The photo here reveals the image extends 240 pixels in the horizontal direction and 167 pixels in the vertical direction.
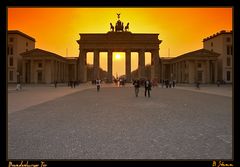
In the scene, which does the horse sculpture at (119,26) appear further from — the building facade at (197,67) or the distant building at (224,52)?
the distant building at (224,52)

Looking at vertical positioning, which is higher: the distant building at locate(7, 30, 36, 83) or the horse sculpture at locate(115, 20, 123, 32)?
the horse sculpture at locate(115, 20, 123, 32)

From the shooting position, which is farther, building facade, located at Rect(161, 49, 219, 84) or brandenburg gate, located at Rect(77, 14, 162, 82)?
brandenburg gate, located at Rect(77, 14, 162, 82)

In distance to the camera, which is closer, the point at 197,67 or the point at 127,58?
the point at 197,67

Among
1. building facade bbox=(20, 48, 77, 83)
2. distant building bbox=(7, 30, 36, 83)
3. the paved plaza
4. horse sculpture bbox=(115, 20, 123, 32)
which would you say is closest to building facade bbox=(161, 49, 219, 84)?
horse sculpture bbox=(115, 20, 123, 32)

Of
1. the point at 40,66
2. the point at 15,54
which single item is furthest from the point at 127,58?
the point at 15,54

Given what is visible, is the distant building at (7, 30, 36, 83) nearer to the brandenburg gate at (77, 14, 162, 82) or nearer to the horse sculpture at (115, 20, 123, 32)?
the brandenburg gate at (77, 14, 162, 82)

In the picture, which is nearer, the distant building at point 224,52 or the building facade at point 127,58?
the distant building at point 224,52

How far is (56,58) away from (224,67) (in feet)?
166

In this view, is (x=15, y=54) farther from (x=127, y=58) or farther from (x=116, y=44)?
(x=127, y=58)

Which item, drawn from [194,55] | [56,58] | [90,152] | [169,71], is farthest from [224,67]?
[90,152]
